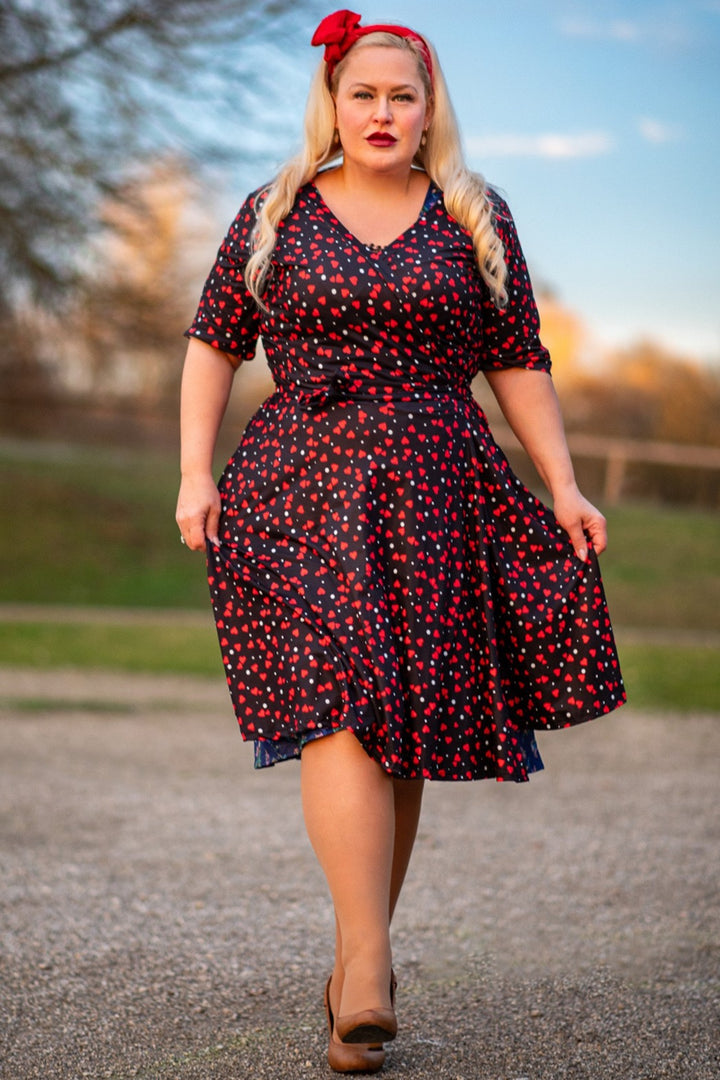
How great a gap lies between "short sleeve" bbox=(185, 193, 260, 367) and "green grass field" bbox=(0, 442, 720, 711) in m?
6.10

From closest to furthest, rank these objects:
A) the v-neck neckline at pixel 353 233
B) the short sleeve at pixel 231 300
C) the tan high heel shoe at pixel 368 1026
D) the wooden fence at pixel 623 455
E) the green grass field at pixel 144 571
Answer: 1. the tan high heel shoe at pixel 368 1026
2. the v-neck neckline at pixel 353 233
3. the short sleeve at pixel 231 300
4. the green grass field at pixel 144 571
5. the wooden fence at pixel 623 455

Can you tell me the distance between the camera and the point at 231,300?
2377mm

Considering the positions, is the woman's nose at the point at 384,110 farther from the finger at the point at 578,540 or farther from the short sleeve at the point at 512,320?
the finger at the point at 578,540

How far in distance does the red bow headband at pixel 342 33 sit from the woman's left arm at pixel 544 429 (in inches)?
25.4

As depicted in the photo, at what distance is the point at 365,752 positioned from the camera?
209 centimetres

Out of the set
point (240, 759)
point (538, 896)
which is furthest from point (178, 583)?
point (538, 896)

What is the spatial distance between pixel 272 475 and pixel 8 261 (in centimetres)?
1188

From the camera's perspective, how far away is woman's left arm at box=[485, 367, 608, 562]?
2406mm

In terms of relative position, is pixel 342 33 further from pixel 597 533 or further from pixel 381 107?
pixel 597 533

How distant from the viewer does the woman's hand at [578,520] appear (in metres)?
2.38

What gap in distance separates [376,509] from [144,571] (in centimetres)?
1183

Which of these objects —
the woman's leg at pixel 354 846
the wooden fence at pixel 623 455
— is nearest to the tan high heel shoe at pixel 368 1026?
the woman's leg at pixel 354 846

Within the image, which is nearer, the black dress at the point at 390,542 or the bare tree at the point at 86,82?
the black dress at the point at 390,542

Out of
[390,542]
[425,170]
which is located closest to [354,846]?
[390,542]
